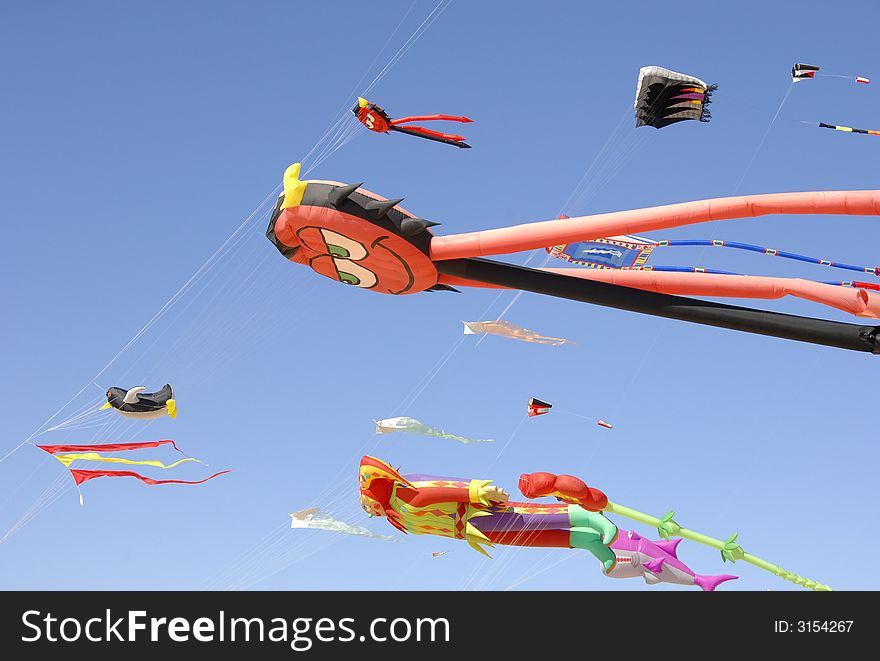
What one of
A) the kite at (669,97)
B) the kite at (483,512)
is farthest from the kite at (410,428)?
the kite at (669,97)

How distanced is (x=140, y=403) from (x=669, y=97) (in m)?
8.91

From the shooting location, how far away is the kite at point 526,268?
11.8 metres

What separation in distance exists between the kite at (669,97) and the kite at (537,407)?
643 cm

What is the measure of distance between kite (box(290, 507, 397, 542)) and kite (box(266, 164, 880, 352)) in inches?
212

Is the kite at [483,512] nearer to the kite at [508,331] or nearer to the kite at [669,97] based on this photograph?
the kite at [508,331]

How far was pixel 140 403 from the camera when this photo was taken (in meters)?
14.0

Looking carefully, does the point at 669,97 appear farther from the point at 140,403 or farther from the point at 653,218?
the point at 140,403

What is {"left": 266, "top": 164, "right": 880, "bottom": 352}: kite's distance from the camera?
38.7ft

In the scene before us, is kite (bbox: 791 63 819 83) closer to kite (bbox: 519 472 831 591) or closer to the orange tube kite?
the orange tube kite

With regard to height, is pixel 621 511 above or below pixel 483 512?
above

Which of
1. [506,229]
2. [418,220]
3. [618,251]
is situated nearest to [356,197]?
[418,220]

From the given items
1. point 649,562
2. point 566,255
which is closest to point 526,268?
point 566,255

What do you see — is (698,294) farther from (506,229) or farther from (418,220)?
(418,220)
